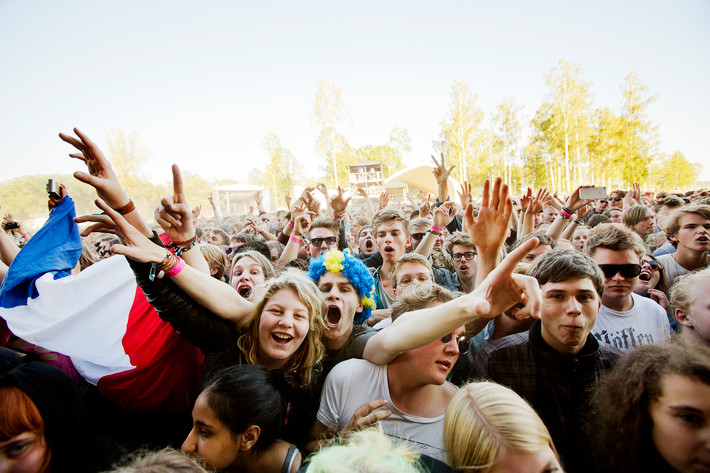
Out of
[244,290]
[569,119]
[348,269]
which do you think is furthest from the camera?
[569,119]

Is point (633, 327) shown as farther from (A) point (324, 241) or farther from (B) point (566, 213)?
(A) point (324, 241)

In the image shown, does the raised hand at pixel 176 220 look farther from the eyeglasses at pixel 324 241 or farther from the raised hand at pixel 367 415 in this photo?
the eyeglasses at pixel 324 241

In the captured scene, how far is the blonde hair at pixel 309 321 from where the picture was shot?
210cm

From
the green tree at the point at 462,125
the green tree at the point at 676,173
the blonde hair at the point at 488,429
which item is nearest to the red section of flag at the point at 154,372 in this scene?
the blonde hair at the point at 488,429

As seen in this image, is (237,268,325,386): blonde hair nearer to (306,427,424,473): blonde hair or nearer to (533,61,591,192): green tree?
(306,427,424,473): blonde hair

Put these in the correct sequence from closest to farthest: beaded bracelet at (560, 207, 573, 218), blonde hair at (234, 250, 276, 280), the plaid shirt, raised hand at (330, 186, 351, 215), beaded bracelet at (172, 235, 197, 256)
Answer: the plaid shirt
beaded bracelet at (172, 235, 197, 256)
blonde hair at (234, 250, 276, 280)
beaded bracelet at (560, 207, 573, 218)
raised hand at (330, 186, 351, 215)

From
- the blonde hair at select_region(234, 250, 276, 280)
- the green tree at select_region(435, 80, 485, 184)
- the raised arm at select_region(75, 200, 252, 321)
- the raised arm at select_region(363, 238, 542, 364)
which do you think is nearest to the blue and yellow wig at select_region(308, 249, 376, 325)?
the blonde hair at select_region(234, 250, 276, 280)

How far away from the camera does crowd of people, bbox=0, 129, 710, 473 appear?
1.40 metres

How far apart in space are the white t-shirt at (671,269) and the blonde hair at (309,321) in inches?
150

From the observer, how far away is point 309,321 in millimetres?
2207

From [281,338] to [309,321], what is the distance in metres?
0.21

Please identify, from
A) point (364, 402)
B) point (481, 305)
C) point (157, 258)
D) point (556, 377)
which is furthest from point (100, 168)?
point (556, 377)

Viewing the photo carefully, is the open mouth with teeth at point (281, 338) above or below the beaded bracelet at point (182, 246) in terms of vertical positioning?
below

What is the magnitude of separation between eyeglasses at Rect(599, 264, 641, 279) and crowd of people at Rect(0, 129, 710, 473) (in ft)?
0.07
